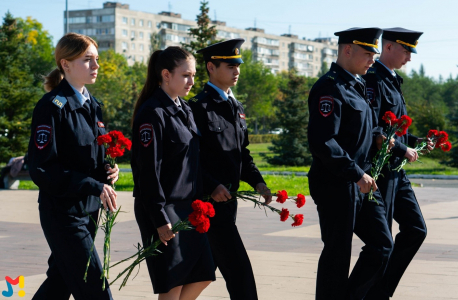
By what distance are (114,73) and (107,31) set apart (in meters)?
49.8

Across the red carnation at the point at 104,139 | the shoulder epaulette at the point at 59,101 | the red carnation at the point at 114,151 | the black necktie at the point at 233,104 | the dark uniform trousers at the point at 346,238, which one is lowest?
the dark uniform trousers at the point at 346,238

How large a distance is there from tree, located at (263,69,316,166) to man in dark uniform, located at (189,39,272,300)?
1090 inches

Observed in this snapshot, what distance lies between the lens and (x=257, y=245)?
331 inches

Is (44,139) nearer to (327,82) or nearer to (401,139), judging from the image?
(327,82)

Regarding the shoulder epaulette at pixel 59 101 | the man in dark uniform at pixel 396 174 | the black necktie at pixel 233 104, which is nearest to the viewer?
the shoulder epaulette at pixel 59 101

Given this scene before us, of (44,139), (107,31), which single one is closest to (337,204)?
(44,139)

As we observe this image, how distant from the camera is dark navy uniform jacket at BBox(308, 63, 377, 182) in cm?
442

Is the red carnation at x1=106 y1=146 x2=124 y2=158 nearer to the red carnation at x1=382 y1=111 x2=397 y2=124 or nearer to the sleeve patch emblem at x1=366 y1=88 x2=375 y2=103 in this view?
the red carnation at x1=382 y1=111 x2=397 y2=124

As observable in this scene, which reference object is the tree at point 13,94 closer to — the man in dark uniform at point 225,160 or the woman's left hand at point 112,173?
the man in dark uniform at point 225,160

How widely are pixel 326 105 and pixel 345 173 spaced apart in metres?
0.46

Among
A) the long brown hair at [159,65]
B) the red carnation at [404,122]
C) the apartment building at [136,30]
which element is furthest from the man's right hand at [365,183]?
the apartment building at [136,30]

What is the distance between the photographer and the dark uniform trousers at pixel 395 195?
5.18 m

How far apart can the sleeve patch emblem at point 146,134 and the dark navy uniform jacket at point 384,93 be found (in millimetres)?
1999

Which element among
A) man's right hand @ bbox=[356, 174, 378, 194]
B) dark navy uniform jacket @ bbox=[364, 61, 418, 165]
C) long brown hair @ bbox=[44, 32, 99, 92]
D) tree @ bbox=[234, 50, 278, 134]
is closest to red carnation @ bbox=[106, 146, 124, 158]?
long brown hair @ bbox=[44, 32, 99, 92]
